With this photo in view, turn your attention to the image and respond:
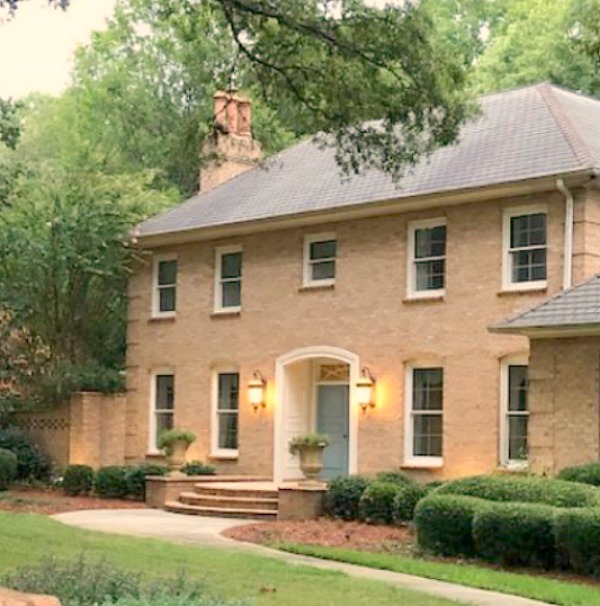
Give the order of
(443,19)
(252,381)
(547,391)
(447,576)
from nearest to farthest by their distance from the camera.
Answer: (447,576) < (547,391) < (252,381) < (443,19)

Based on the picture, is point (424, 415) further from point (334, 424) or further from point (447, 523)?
point (447, 523)

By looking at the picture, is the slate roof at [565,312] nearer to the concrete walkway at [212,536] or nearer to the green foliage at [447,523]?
the green foliage at [447,523]

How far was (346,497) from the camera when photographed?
21969mm

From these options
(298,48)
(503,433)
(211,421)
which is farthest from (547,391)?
(211,421)

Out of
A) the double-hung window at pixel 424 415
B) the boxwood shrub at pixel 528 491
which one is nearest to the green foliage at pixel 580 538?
the boxwood shrub at pixel 528 491

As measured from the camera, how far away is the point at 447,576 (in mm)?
14570

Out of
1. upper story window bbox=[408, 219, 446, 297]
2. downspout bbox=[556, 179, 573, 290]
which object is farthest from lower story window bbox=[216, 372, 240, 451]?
downspout bbox=[556, 179, 573, 290]

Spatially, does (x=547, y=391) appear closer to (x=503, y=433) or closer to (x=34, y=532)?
(x=503, y=433)

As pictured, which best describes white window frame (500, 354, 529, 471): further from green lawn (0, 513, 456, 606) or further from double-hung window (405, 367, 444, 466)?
green lawn (0, 513, 456, 606)

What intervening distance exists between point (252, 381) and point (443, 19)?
90.1 feet

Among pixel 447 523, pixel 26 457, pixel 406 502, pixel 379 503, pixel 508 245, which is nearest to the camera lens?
pixel 447 523

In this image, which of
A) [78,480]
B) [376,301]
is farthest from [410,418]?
[78,480]

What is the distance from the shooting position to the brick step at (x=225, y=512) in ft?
75.3

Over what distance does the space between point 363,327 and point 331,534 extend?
Answer: 21.3ft
